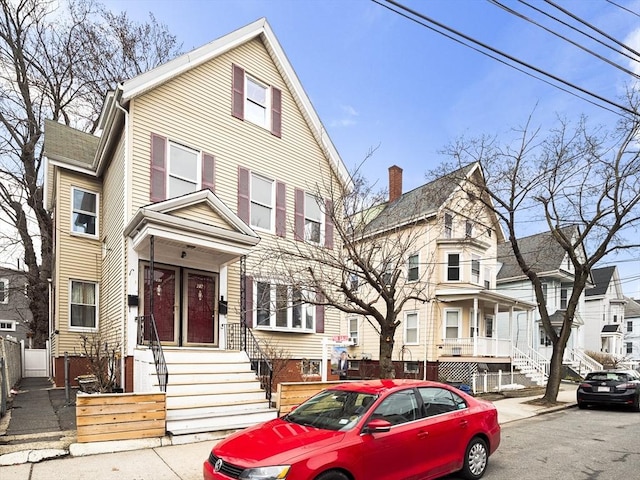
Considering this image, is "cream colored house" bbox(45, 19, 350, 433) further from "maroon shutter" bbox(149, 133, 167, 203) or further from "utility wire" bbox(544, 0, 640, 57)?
"utility wire" bbox(544, 0, 640, 57)

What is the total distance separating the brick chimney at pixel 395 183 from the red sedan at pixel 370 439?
21623 millimetres

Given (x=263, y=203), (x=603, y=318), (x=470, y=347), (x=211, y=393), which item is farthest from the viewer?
(x=603, y=318)

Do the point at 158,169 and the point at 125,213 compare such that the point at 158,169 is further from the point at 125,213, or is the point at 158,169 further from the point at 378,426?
the point at 378,426

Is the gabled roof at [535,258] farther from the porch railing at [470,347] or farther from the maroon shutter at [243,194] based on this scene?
the maroon shutter at [243,194]

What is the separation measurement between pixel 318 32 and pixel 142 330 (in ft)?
26.3

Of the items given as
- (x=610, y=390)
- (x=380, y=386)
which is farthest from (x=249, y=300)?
(x=610, y=390)

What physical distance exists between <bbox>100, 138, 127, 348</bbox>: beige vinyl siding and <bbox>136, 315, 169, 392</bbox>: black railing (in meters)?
0.59

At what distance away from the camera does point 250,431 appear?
5617 mm

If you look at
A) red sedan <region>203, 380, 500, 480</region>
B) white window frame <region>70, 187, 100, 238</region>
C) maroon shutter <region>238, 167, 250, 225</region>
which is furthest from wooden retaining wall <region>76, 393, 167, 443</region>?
white window frame <region>70, 187, 100, 238</region>

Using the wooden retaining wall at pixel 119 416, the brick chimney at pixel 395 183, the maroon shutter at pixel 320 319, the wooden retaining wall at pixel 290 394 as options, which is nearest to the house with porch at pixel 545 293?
the brick chimney at pixel 395 183

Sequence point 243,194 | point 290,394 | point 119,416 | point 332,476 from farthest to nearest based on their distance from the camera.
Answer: point 243,194 → point 290,394 → point 119,416 → point 332,476

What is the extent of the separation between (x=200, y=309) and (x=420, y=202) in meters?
11.7

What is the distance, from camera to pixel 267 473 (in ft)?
14.7

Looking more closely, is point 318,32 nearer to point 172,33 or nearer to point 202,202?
point 202,202
